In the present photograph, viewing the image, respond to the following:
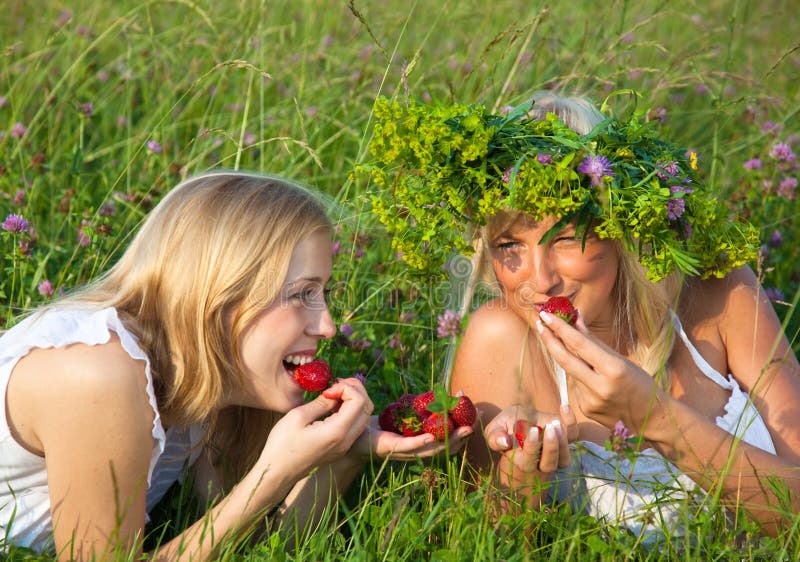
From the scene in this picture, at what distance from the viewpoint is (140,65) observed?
481cm

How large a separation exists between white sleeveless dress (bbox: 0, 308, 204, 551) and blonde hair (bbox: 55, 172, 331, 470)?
11 centimetres

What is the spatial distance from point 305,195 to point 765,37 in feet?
20.8

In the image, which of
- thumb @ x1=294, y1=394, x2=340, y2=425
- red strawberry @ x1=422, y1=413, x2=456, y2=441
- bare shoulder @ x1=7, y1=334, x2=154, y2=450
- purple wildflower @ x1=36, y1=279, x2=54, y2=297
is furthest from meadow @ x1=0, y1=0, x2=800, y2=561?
bare shoulder @ x1=7, y1=334, x2=154, y2=450

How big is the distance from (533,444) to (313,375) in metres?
0.63

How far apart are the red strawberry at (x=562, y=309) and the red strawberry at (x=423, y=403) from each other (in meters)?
0.40

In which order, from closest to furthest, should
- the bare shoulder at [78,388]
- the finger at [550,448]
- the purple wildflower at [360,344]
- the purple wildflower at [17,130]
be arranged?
the bare shoulder at [78,388] < the finger at [550,448] < the purple wildflower at [360,344] < the purple wildflower at [17,130]

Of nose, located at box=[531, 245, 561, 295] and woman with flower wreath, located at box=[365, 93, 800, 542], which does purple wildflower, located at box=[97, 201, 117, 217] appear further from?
nose, located at box=[531, 245, 561, 295]

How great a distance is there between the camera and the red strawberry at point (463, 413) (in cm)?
246

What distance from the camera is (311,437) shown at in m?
2.35

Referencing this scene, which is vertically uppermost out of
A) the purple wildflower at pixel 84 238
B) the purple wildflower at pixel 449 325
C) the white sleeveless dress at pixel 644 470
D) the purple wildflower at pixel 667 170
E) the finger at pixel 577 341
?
the purple wildflower at pixel 667 170

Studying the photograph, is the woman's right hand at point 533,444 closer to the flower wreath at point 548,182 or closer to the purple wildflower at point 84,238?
the flower wreath at point 548,182

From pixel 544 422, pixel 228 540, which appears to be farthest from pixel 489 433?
pixel 228 540

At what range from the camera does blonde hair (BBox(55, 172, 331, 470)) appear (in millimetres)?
2439

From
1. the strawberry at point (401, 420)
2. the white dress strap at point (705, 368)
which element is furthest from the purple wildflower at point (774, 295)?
the strawberry at point (401, 420)
